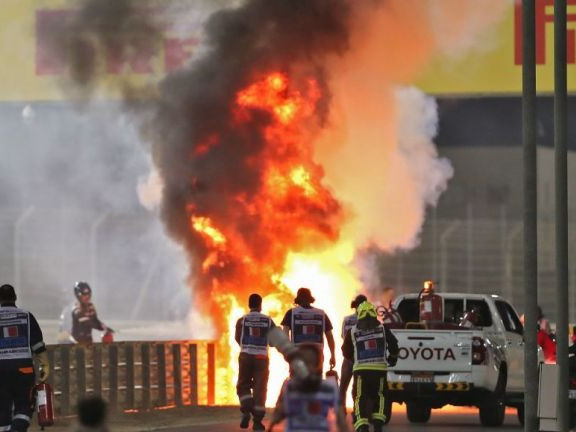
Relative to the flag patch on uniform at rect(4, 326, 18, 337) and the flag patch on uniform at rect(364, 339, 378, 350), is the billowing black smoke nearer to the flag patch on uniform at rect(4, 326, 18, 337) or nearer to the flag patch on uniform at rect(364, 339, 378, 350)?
the flag patch on uniform at rect(364, 339, 378, 350)

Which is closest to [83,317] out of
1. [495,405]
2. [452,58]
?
[495,405]

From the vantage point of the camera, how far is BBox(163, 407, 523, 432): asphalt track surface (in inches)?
870

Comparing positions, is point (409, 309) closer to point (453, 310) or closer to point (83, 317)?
point (453, 310)

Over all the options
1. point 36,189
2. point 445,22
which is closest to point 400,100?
point 445,22

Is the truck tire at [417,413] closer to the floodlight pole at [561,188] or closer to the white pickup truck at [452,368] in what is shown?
the white pickup truck at [452,368]

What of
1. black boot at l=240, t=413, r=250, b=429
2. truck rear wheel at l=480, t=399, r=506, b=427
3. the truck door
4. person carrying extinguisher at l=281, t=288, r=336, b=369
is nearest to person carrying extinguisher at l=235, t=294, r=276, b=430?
black boot at l=240, t=413, r=250, b=429

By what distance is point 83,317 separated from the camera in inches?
1227

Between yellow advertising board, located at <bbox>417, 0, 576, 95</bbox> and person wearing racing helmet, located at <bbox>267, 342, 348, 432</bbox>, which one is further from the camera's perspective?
yellow advertising board, located at <bbox>417, 0, 576, 95</bbox>

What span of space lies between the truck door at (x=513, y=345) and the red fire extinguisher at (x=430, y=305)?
100cm

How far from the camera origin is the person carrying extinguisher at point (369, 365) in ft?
61.0

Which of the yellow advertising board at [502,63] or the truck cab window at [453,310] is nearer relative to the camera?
the truck cab window at [453,310]

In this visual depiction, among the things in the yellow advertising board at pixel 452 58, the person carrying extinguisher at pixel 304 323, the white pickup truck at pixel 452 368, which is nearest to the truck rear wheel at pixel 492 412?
the white pickup truck at pixel 452 368

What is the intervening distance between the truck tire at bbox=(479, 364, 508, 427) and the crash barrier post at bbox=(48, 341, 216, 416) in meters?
A: 4.93

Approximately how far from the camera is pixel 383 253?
132 feet
